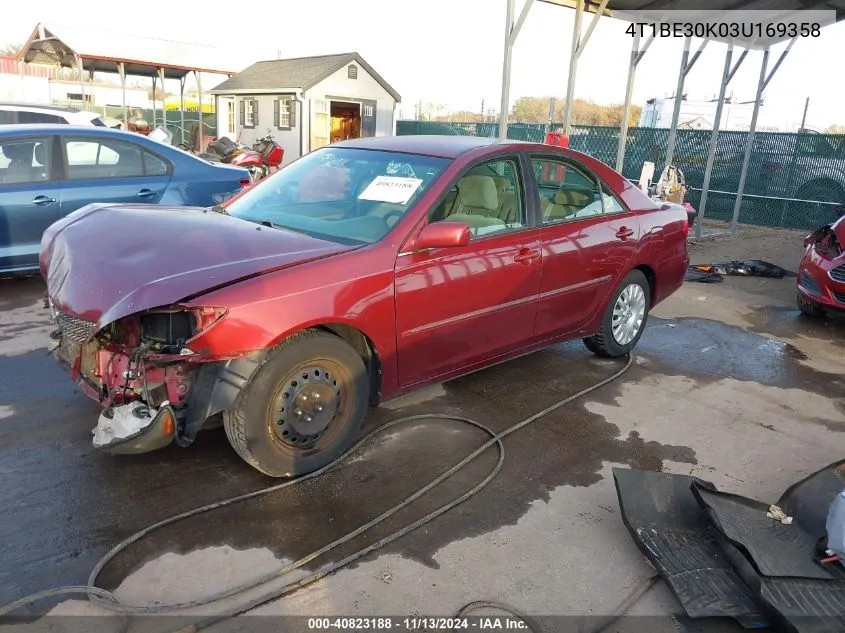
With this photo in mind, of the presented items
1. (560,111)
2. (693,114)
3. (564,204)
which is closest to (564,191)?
(564,204)

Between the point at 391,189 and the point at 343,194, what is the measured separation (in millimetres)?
345

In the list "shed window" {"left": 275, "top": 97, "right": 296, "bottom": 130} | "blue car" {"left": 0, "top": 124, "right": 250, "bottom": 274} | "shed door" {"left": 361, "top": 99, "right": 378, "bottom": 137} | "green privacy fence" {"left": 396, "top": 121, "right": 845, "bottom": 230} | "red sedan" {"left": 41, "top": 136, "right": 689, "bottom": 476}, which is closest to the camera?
"red sedan" {"left": 41, "top": 136, "right": 689, "bottom": 476}

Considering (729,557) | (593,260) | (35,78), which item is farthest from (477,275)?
(35,78)

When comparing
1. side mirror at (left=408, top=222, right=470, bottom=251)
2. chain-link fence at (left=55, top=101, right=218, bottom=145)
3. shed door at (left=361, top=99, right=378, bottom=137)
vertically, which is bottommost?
side mirror at (left=408, top=222, right=470, bottom=251)

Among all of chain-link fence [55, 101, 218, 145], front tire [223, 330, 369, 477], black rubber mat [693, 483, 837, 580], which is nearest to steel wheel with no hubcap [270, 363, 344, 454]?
front tire [223, 330, 369, 477]

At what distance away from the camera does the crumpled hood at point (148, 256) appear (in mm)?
2869

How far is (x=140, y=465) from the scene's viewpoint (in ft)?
11.3

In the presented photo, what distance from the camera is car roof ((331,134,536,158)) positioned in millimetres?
4102

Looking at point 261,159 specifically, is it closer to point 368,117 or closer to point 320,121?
point 320,121

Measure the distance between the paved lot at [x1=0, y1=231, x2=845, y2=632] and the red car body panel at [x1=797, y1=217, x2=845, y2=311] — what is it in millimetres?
1189

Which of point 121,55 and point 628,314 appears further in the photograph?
point 121,55

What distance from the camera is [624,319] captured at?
5.38 meters

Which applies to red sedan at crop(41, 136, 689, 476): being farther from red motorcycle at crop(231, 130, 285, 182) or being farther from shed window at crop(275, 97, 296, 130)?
shed window at crop(275, 97, 296, 130)

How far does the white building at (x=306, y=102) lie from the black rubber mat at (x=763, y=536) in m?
22.5
